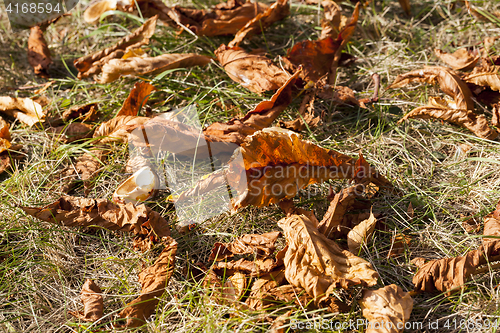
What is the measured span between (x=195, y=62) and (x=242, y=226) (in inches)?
44.4

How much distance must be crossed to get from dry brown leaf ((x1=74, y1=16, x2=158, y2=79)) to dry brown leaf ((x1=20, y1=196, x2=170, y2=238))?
1.01 metres

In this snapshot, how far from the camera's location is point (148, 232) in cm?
161

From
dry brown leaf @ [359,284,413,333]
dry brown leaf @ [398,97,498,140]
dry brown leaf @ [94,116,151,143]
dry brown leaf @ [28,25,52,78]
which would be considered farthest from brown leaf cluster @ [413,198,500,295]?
dry brown leaf @ [28,25,52,78]

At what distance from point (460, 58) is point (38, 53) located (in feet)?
8.84

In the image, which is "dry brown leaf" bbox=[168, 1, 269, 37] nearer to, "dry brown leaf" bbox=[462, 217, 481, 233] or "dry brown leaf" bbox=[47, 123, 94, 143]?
"dry brown leaf" bbox=[47, 123, 94, 143]

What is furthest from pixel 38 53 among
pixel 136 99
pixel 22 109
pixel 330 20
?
pixel 330 20

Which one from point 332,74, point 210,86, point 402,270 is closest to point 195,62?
point 210,86

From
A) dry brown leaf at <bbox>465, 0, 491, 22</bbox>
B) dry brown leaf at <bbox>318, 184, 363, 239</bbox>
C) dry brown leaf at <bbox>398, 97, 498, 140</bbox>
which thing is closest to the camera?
dry brown leaf at <bbox>318, 184, 363, 239</bbox>

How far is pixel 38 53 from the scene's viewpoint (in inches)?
97.5

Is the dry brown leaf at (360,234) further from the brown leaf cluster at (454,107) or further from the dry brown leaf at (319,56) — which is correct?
the dry brown leaf at (319,56)

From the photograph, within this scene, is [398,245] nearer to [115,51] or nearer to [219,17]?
[219,17]

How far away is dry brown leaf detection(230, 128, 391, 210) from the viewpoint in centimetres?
154

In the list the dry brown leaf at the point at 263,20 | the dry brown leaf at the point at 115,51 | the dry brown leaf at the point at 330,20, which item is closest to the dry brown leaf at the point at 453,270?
the dry brown leaf at the point at 330,20

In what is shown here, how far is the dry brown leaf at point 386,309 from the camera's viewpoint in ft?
3.93
